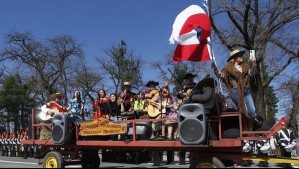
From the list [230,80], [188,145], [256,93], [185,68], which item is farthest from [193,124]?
[185,68]

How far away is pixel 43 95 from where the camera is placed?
43750mm

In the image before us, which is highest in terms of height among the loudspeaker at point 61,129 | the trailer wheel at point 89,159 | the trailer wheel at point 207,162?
the loudspeaker at point 61,129

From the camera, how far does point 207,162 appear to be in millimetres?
8086

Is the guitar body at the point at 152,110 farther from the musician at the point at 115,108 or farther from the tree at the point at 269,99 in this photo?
the tree at the point at 269,99

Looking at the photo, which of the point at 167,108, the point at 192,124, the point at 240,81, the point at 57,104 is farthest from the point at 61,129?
the point at 240,81

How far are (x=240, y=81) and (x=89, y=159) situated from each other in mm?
4997

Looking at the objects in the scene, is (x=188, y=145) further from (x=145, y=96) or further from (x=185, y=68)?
(x=185, y=68)

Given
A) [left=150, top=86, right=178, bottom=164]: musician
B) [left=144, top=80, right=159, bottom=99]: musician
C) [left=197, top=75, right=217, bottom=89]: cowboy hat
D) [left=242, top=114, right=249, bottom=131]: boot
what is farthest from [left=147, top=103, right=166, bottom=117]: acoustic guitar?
[left=242, top=114, right=249, bottom=131]: boot

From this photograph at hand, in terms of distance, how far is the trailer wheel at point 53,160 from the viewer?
409 inches

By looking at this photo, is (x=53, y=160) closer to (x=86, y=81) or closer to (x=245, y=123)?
(x=245, y=123)

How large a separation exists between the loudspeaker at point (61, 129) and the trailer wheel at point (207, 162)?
3570 millimetres

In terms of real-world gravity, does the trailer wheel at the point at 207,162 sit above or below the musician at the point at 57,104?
below

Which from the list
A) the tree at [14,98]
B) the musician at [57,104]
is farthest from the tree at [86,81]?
the musician at [57,104]

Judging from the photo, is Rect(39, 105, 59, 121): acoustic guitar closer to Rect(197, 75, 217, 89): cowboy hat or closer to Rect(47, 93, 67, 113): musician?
Rect(47, 93, 67, 113): musician
